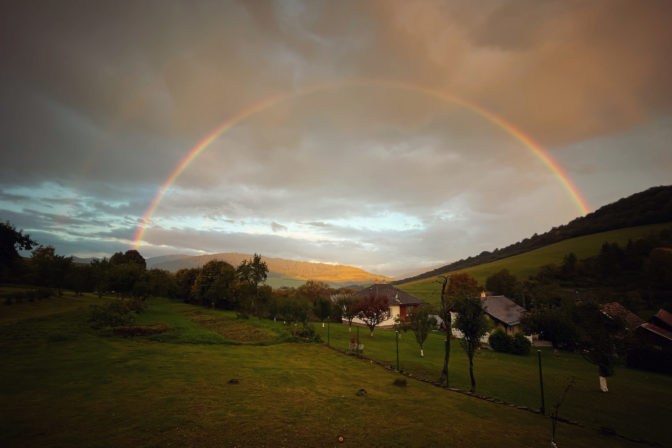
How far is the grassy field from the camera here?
1142cm

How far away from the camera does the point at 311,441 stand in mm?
11477

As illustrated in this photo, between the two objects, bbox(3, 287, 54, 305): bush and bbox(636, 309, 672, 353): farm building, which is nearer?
bbox(636, 309, 672, 353): farm building

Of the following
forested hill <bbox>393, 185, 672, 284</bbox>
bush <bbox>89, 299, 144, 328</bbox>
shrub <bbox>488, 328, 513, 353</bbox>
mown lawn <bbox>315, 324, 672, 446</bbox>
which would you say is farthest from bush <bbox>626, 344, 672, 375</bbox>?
forested hill <bbox>393, 185, 672, 284</bbox>

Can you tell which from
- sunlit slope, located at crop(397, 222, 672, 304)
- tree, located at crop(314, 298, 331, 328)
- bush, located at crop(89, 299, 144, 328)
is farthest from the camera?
sunlit slope, located at crop(397, 222, 672, 304)

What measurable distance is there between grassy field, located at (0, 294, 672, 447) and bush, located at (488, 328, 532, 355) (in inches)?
738

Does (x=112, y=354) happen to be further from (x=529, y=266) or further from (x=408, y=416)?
(x=529, y=266)

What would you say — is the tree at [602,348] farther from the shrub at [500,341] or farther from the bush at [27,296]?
the bush at [27,296]

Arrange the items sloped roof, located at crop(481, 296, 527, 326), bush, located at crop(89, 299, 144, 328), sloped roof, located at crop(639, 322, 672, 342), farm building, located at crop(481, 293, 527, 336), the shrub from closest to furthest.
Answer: bush, located at crop(89, 299, 144, 328) < sloped roof, located at crop(639, 322, 672, 342) < the shrub < farm building, located at crop(481, 293, 527, 336) < sloped roof, located at crop(481, 296, 527, 326)

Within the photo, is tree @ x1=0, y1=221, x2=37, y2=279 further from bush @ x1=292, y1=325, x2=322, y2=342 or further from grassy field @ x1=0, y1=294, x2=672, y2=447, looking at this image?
bush @ x1=292, y1=325, x2=322, y2=342

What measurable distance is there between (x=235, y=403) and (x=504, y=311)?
67.4 meters

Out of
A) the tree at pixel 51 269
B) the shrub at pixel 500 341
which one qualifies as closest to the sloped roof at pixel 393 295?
the shrub at pixel 500 341

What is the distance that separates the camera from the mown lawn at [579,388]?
19.6 m

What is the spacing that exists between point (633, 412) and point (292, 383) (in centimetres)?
2714

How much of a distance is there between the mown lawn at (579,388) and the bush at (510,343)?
4349mm
